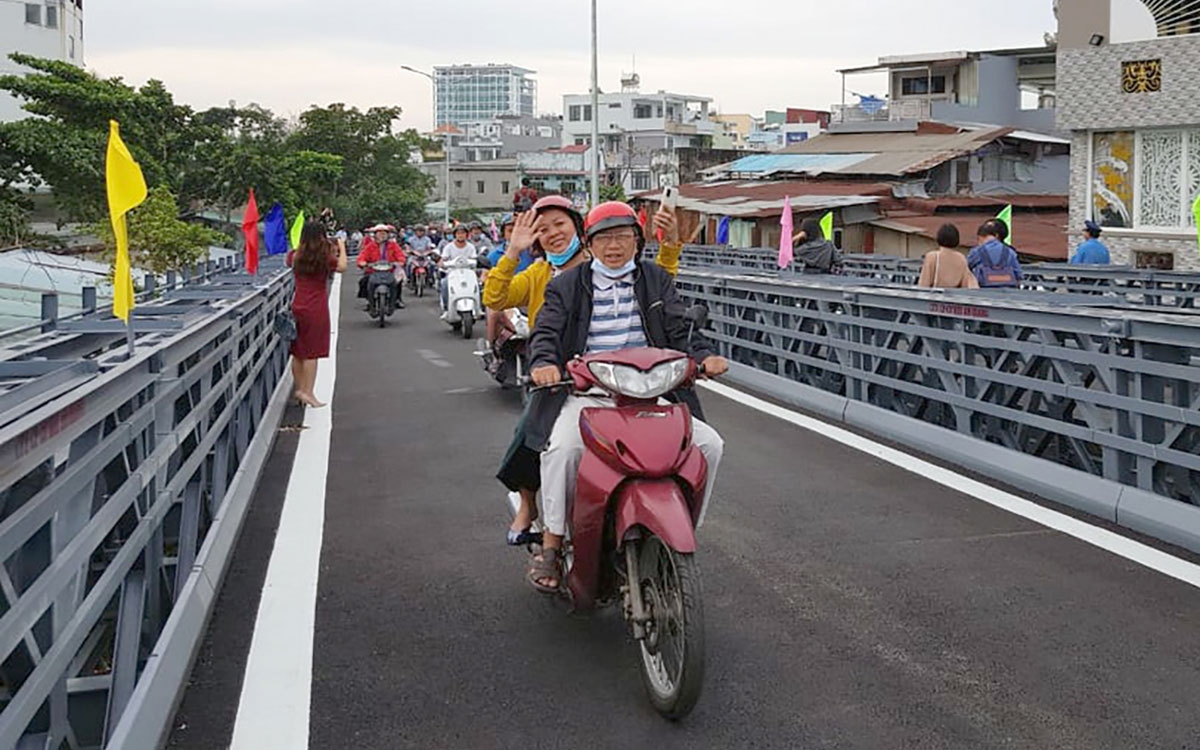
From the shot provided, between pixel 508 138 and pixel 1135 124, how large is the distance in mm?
107681

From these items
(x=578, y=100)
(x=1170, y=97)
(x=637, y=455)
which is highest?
(x=578, y=100)

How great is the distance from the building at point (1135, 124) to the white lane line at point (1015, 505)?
733 inches

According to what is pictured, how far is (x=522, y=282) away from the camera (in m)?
5.97

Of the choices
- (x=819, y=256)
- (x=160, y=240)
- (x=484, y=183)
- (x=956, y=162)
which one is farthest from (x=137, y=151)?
(x=484, y=183)

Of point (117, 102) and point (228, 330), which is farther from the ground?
point (117, 102)

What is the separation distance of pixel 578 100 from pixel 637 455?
11421 centimetres

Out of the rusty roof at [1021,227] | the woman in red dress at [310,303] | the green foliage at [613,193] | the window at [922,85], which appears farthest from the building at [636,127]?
the woman in red dress at [310,303]

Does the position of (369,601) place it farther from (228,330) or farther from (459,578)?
(228,330)

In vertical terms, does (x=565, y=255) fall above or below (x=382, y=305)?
above

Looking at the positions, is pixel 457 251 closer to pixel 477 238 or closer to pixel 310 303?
pixel 477 238

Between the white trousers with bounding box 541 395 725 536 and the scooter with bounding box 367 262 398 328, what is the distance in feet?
57.0

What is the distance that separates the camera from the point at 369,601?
19.1 feet

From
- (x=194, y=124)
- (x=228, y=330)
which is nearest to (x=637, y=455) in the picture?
(x=228, y=330)

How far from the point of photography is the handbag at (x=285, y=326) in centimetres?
1162
